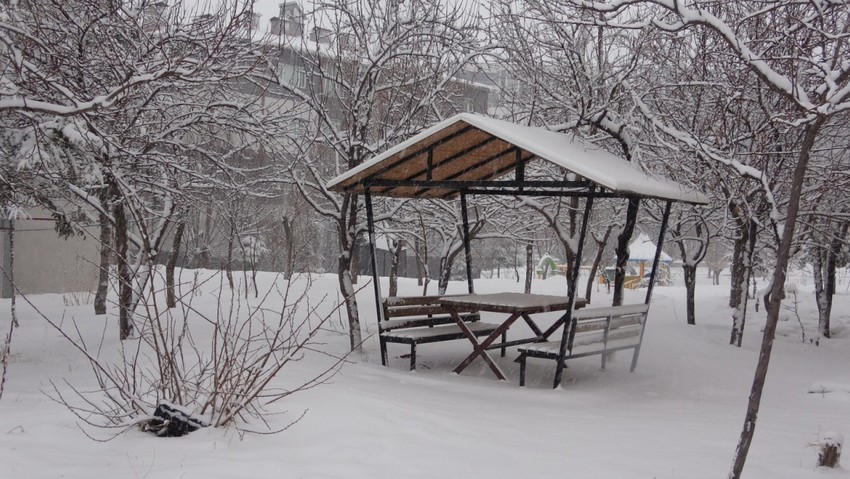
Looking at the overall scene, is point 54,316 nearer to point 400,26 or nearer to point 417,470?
point 400,26

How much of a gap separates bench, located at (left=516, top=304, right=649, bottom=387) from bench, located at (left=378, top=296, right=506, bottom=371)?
1.13m

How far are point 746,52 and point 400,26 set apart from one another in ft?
20.8

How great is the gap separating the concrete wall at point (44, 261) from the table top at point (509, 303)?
12.6 m

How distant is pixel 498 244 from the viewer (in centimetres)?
3991

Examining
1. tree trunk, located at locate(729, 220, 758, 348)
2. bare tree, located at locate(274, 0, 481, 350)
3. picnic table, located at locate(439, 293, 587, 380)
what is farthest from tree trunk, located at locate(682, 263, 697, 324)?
bare tree, located at locate(274, 0, 481, 350)

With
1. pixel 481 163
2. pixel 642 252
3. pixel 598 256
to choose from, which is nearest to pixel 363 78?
pixel 481 163

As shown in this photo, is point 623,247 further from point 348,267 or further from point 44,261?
point 44,261

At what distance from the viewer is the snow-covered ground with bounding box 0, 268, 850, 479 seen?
4.05 metres

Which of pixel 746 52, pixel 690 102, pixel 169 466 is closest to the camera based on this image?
pixel 169 466

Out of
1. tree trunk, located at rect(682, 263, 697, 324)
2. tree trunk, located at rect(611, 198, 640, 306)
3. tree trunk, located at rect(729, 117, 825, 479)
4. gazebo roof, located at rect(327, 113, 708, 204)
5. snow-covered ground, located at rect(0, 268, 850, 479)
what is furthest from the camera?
tree trunk, located at rect(682, 263, 697, 324)

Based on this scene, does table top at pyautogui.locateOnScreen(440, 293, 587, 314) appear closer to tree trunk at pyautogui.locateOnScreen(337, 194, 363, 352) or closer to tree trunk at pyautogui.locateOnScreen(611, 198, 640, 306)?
tree trunk at pyautogui.locateOnScreen(611, 198, 640, 306)

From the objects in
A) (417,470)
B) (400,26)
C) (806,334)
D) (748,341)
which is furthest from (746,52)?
(806,334)

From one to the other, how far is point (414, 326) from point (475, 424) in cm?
427

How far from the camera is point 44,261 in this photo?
18453mm
